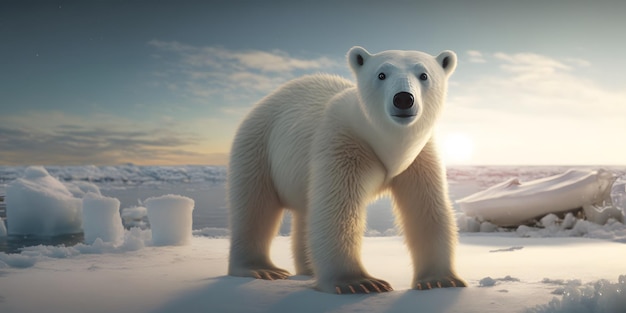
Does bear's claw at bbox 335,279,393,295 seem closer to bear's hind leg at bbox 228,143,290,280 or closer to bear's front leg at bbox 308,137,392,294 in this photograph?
bear's front leg at bbox 308,137,392,294

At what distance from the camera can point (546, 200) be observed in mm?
7711

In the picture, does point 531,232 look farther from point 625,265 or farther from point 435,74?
point 435,74

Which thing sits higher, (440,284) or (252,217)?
(252,217)

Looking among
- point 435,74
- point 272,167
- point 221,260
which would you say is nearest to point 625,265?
point 435,74

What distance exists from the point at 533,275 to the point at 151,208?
405 cm

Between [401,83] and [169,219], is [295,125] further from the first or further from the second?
[169,219]

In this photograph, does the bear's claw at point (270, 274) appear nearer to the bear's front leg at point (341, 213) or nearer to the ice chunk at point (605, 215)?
the bear's front leg at point (341, 213)

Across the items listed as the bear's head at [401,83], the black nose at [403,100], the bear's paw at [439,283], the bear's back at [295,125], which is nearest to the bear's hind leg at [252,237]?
the bear's back at [295,125]

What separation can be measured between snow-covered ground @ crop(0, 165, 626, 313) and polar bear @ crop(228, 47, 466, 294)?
0.72ft

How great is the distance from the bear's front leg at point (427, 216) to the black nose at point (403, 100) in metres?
0.72

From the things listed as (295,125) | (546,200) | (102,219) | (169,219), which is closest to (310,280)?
(295,125)

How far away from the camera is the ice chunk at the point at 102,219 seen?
701 cm

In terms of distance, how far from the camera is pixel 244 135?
424 cm

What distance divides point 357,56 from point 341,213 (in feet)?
3.02
